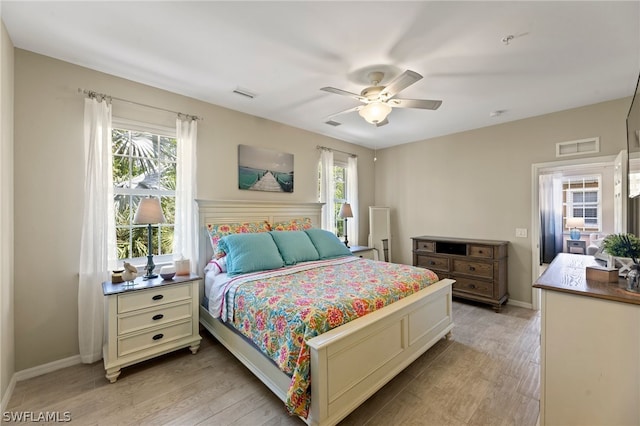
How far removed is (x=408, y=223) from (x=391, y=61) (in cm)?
334

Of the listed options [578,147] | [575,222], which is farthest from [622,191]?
[575,222]

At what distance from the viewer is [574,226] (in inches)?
244

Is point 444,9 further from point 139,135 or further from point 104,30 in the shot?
point 139,135

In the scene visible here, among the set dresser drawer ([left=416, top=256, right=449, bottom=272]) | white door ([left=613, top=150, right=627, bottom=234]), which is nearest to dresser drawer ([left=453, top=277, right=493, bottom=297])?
dresser drawer ([left=416, top=256, right=449, bottom=272])

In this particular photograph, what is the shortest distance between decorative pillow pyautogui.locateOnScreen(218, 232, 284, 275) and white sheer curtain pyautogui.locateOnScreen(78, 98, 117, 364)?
3.43 ft

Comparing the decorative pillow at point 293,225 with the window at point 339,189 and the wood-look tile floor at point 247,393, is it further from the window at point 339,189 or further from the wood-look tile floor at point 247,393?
the wood-look tile floor at point 247,393

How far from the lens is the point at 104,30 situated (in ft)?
6.58

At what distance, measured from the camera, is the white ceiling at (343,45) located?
5.86 ft

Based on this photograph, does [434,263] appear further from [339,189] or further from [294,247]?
[294,247]

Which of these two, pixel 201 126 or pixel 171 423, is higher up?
pixel 201 126

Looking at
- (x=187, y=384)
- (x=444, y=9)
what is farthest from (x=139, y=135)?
(x=444, y=9)

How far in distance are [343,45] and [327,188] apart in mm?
2595

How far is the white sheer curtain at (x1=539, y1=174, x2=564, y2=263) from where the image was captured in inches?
255

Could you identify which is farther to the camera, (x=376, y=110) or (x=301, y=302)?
(x=376, y=110)
